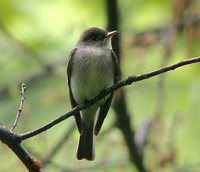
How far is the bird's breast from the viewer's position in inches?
189

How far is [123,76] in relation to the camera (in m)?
5.76

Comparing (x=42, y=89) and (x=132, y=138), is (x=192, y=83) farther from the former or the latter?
(x=42, y=89)

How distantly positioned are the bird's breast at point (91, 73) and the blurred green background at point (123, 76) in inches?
17.7

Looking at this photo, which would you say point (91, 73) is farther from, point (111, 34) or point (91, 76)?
point (111, 34)

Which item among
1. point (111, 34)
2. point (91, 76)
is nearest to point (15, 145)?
point (91, 76)

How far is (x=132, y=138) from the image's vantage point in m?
5.71

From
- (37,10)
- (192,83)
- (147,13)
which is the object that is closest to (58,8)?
(37,10)

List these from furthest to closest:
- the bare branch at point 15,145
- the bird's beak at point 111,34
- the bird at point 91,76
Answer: the bird at point 91,76 < the bird's beak at point 111,34 < the bare branch at point 15,145

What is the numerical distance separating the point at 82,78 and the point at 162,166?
1.09 metres

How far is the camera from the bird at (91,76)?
4.82 metres

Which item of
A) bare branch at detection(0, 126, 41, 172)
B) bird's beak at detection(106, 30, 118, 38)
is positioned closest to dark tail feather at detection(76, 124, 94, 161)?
bird's beak at detection(106, 30, 118, 38)

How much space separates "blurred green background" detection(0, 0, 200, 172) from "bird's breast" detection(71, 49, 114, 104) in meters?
0.45

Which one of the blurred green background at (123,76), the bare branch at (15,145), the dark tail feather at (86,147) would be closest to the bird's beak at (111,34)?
the blurred green background at (123,76)

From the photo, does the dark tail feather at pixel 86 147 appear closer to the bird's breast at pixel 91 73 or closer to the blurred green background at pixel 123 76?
the bird's breast at pixel 91 73
